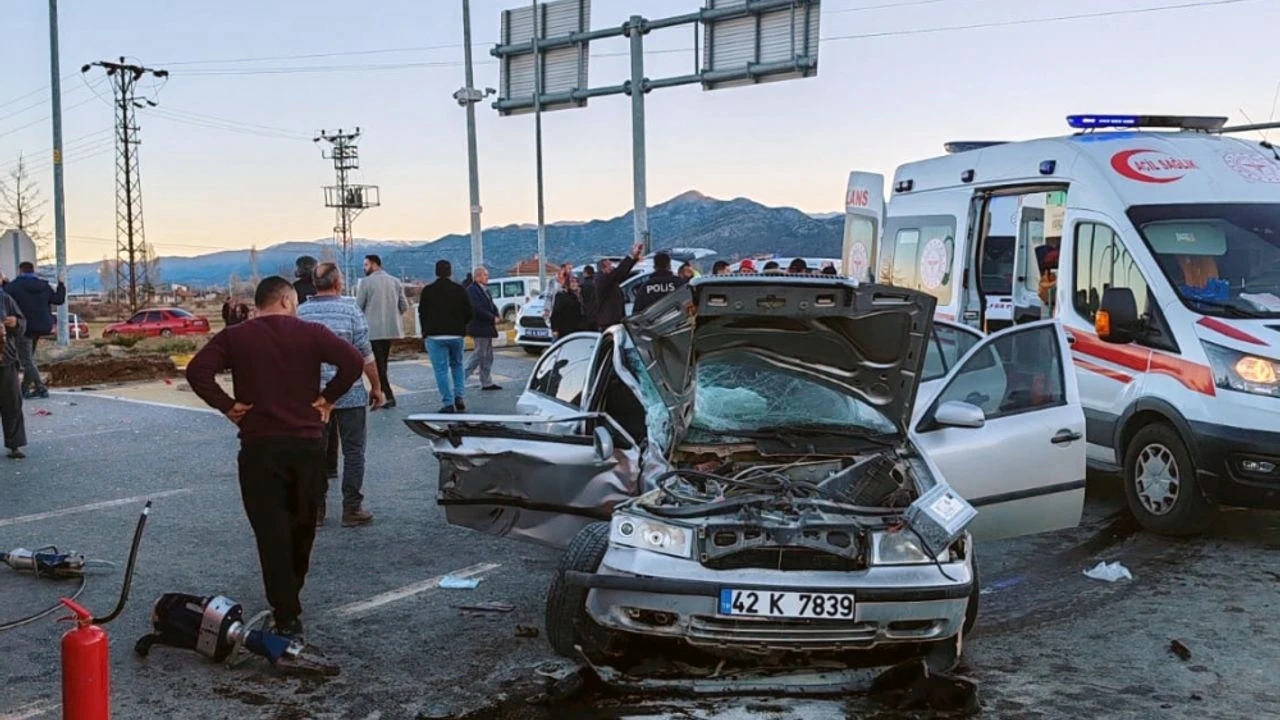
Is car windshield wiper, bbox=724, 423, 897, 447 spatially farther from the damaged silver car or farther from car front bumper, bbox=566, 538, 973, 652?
car front bumper, bbox=566, 538, 973, 652

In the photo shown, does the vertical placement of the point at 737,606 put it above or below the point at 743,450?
below

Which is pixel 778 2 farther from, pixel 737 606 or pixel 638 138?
pixel 737 606

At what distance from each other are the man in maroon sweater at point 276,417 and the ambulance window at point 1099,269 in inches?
208

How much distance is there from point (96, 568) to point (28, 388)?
10226 millimetres

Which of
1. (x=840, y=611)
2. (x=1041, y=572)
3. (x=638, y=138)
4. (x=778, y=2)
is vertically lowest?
(x=1041, y=572)

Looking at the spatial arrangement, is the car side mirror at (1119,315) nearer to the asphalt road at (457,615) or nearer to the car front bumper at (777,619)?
the asphalt road at (457,615)

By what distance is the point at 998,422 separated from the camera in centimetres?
620

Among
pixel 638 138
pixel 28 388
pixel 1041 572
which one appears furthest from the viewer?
pixel 638 138

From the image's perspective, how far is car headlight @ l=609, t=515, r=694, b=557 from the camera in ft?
14.5

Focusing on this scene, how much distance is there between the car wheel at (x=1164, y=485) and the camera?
23.3 ft

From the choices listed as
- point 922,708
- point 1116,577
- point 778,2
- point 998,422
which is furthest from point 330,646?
point 778,2

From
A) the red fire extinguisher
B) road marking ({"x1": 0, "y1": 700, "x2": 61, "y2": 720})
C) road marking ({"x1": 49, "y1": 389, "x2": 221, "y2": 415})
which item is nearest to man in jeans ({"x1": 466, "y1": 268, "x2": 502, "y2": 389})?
road marking ({"x1": 49, "y1": 389, "x2": 221, "y2": 415})

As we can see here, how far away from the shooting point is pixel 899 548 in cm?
441

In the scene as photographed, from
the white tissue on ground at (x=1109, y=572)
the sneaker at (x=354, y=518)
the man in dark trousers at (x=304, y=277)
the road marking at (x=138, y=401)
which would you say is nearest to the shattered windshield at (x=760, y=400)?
the white tissue on ground at (x=1109, y=572)
